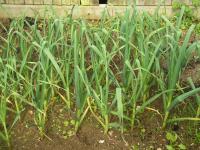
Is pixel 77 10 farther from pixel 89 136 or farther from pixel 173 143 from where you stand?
pixel 173 143

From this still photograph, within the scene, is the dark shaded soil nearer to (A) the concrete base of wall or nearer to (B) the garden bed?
(B) the garden bed

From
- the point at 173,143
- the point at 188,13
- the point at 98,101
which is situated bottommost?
the point at 173,143

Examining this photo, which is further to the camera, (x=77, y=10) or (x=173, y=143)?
(x=77, y=10)

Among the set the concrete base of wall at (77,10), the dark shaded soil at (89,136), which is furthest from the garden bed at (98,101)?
the concrete base of wall at (77,10)

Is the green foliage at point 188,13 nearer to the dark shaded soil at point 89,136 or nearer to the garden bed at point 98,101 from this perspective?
the garden bed at point 98,101

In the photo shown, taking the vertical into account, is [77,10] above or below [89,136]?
above

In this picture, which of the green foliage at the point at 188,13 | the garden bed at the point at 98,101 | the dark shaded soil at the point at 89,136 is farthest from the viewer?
the green foliage at the point at 188,13

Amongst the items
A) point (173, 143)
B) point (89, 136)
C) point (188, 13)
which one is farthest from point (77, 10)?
point (173, 143)

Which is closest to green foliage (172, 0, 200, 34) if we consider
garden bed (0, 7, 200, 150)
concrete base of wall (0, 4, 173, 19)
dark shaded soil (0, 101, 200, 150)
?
concrete base of wall (0, 4, 173, 19)

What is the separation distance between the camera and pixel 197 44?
97.3 inches

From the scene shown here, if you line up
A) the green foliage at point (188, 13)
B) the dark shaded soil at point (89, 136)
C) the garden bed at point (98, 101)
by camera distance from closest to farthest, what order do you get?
the garden bed at point (98, 101) → the dark shaded soil at point (89, 136) → the green foliage at point (188, 13)

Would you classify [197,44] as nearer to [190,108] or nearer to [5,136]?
[190,108]

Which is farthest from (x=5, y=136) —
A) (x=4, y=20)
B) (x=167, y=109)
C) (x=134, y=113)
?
(x=4, y=20)

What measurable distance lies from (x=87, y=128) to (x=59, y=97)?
361mm
